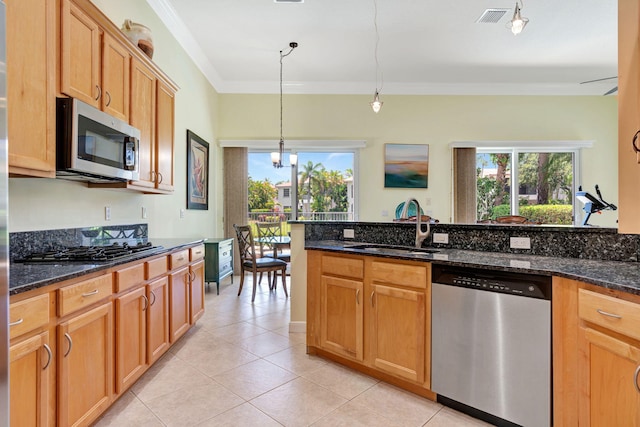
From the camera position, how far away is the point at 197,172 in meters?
4.60

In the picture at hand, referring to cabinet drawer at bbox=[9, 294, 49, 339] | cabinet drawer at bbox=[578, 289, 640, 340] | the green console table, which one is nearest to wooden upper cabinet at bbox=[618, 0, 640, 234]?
cabinet drawer at bbox=[578, 289, 640, 340]

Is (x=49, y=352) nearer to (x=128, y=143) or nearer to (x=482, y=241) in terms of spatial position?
(x=128, y=143)

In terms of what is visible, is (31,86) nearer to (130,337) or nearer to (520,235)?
(130,337)

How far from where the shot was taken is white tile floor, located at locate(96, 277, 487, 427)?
71.5 inches

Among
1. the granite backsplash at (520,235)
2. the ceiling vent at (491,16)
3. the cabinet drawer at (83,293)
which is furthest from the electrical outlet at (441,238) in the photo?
the ceiling vent at (491,16)

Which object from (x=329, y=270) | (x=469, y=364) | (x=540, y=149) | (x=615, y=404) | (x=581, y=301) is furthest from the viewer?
(x=540, y=149)

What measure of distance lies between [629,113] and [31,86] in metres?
2.69

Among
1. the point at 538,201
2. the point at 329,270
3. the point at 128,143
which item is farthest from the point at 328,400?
the point at 538,201

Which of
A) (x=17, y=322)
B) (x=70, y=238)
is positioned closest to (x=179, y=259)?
(x=70, y=238)

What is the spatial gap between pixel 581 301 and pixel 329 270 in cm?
149

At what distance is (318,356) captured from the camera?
2615 millimetres

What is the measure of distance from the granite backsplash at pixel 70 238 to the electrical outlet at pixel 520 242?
9.50 ft

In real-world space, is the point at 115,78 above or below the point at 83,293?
above

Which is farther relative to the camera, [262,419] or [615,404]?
[262,419]
